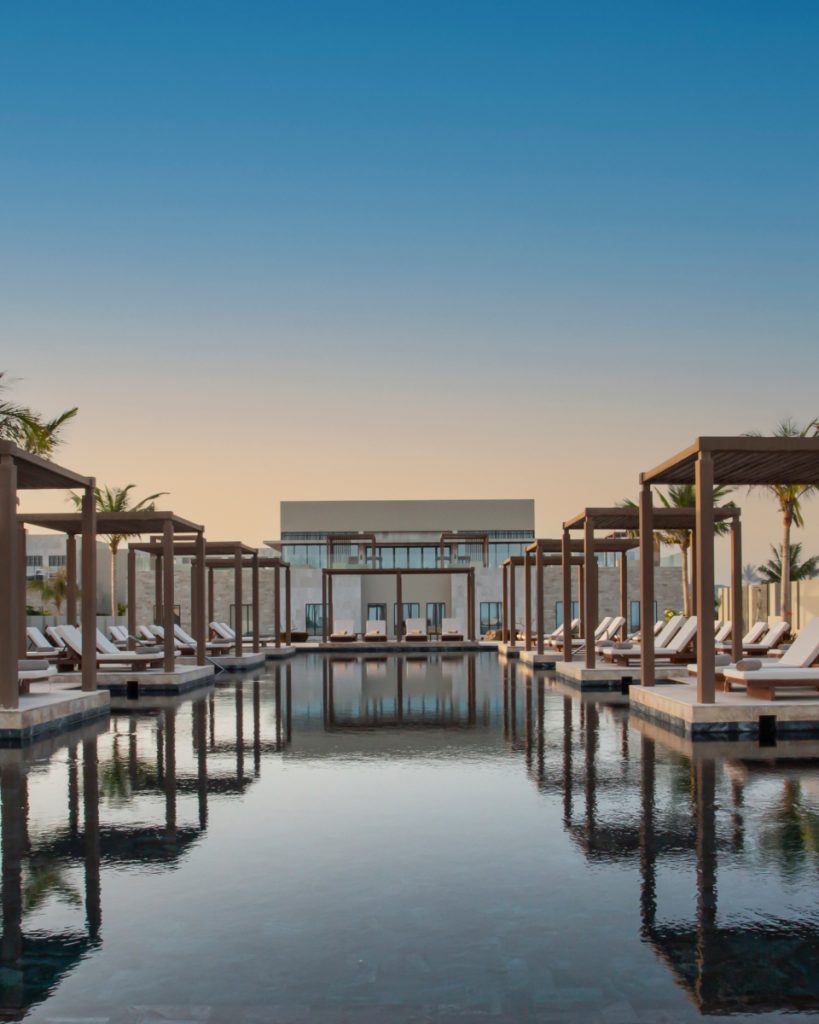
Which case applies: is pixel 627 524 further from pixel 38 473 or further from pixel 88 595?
pixel 38 473

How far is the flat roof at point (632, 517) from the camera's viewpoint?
19.4 m

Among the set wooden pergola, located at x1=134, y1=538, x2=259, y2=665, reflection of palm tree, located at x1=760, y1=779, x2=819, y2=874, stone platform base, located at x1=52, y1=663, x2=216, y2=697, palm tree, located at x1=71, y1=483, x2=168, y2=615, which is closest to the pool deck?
reflection of palm tree, located at x1=760, y1=779, x2=819, y2=874

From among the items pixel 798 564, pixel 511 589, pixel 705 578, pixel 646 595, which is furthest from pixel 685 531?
pixel 705 578

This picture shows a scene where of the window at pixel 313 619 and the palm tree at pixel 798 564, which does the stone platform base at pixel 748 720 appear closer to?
the palm tree at pixel 798 564

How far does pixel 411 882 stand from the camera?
5609 millimetres

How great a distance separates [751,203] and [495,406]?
537 inches

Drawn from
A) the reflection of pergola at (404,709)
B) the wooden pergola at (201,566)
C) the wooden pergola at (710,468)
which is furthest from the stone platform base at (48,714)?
the wooden pergola at (710,468)

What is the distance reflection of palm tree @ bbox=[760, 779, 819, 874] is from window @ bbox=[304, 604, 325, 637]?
39534mm

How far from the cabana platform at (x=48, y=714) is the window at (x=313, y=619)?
3144 centimetres

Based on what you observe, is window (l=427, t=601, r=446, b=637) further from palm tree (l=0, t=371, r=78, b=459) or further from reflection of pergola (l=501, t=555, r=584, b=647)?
palm tree (l=0, t=371, r=78, b=459)

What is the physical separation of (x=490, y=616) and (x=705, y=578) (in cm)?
3585

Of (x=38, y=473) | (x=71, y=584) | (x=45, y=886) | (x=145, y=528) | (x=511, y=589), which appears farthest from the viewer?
(x=511, y=589)

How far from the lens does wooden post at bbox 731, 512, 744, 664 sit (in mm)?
18750

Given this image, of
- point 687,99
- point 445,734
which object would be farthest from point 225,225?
point 445,734
